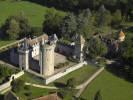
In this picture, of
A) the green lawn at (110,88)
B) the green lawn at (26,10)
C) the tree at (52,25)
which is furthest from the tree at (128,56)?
the green lawn at (26,10)

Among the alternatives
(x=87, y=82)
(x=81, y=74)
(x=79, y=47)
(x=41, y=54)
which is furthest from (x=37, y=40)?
(x=87, y=82)

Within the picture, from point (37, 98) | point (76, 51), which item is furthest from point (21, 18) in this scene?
point (37, 98)

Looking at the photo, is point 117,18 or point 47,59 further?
point 117,18

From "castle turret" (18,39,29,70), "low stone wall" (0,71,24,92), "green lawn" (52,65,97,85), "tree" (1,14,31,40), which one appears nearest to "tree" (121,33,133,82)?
"green lawn" (52,65,97,85)

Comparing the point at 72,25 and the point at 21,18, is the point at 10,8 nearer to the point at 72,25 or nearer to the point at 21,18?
the point at 21,18

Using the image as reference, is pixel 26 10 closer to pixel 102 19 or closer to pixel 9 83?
pixel 102 19
